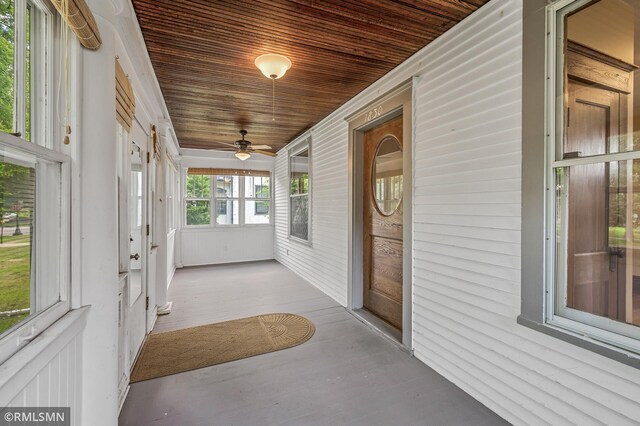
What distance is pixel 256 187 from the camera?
6988 millimetres

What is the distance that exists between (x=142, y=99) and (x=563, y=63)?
10.7 feet

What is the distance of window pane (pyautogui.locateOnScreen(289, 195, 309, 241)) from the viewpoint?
5.20m

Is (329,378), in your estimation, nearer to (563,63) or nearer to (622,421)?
(622,421)

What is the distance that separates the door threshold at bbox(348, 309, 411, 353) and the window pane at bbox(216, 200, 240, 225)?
4.22 meters

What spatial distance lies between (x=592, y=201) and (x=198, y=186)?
21.6 ft

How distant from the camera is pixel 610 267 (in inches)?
59.7

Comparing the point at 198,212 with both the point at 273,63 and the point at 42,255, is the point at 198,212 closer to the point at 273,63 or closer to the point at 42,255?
the point at 273,63

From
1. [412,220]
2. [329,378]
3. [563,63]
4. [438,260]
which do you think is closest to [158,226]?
[329,378]

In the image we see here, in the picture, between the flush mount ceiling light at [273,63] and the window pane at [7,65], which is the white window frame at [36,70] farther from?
the flush mount ceiling light at [273,63]

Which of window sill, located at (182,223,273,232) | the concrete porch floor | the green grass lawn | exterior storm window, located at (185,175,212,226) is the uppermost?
exterior storm window, located at (185,175,212,226)

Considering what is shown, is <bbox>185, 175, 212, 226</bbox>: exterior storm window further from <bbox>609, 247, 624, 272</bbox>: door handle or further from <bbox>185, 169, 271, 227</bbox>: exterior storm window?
<bbox>609, 247, 624, 272</bbox>: door handle

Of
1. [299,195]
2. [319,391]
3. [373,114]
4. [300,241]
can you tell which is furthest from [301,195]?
[319,391]

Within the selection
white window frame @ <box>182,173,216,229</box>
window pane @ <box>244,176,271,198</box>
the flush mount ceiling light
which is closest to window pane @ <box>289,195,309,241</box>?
window pane @ <box>244,176,271,198</box>

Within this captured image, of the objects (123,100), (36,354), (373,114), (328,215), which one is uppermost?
(373,114)
